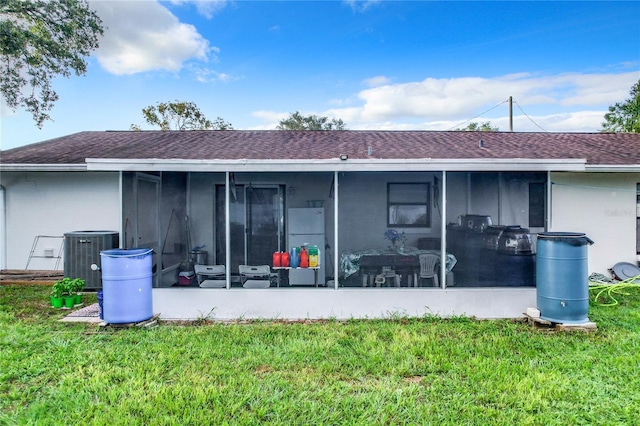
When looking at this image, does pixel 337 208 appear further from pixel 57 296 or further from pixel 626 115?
pixel 626 115

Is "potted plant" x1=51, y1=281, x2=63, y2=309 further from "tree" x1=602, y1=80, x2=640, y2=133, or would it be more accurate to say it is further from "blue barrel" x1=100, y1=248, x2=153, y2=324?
"tree" x1=602, y1=80, x2=640, y2=133

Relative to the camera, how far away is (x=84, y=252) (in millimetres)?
7176

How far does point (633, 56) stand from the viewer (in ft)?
46.9

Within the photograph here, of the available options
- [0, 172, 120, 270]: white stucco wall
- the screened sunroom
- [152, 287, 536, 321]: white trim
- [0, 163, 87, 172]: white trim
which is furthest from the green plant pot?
[0, 163, 87, 172]: white trim

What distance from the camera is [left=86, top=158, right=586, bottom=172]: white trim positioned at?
552 cm

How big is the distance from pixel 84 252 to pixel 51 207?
2077 millimetres

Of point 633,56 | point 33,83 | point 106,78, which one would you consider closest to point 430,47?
point 633,56

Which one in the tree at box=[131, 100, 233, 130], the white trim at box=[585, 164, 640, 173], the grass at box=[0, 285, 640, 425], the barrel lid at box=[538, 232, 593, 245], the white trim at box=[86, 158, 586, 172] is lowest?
the grass at box=[0, 285, 640, 425]

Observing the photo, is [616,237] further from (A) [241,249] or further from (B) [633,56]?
(B) [633,56]

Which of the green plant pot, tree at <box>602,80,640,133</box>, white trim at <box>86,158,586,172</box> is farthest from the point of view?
tree at <box>602,80,640,133</box>

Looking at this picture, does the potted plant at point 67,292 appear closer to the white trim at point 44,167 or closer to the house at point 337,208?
the house at point 337,208

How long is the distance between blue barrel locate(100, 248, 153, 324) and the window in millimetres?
4375

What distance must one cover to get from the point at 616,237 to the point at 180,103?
20757 millimetres

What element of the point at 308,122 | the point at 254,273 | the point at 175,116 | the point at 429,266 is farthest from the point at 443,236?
the point at 308,122
